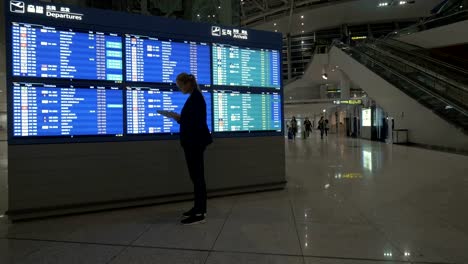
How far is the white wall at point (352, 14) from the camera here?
3353cm

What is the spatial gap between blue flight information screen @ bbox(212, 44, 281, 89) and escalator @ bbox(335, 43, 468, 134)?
33.0 ft

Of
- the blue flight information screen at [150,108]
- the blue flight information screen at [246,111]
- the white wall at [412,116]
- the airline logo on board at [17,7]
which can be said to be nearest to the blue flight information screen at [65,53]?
the airline logo on board at [17,7]

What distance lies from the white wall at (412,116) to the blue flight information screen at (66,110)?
1258 centimetres

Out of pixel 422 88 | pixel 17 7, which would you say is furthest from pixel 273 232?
pixel 422 88

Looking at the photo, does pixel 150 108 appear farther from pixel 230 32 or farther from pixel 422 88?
pixel 422 88

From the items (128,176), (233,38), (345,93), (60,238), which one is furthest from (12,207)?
(345,93)

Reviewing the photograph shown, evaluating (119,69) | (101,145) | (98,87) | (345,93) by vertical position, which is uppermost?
(345,93)

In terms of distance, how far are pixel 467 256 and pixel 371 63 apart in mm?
18823

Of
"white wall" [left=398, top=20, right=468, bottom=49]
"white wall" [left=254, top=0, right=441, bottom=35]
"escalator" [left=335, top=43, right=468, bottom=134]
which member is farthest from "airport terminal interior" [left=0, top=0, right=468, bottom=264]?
"white wall" [left=254, top=0, right=441, bottom=35]

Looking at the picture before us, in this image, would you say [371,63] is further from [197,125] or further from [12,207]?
[12,207]

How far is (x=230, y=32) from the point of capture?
16.6 ft

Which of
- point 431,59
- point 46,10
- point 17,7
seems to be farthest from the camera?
point 431,59

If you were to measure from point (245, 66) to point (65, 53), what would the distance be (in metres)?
2.67

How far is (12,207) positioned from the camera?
3668 mm
